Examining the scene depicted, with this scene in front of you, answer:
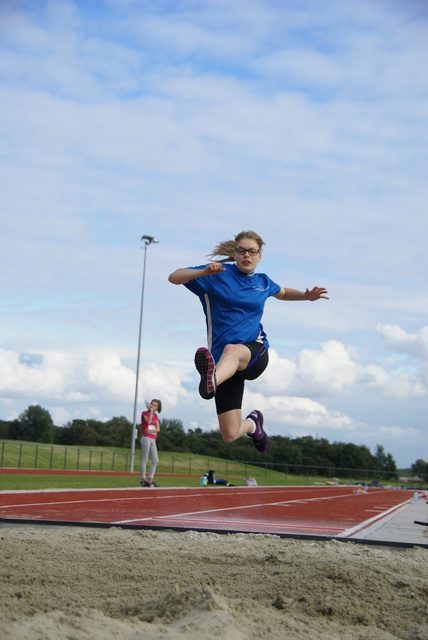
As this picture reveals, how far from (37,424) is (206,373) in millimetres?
73391

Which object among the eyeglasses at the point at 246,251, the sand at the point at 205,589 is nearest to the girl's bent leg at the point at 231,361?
the eyeglasses at the point at 246,251

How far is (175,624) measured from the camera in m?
2.71

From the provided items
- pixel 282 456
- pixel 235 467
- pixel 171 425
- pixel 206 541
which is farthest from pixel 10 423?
pixel 206 541

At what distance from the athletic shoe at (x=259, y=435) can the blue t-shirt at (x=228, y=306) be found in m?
0.81

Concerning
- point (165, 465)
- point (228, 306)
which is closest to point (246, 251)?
point (228, 306)

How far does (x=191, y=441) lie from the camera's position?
67.4 metres

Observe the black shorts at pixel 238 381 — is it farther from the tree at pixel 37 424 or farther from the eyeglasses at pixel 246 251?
the tree at pixel 37 424

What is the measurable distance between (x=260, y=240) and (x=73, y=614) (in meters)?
3.15

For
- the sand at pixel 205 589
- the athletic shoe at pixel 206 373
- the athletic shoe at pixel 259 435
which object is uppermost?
the athletic shoe at pixel 206 373

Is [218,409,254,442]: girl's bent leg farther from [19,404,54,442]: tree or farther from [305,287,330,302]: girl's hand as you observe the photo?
[19,404,54,442]: tree

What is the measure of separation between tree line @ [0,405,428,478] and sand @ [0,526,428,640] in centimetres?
5466

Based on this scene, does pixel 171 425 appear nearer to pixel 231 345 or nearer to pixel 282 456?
pixel 282 456

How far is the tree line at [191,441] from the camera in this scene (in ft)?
208

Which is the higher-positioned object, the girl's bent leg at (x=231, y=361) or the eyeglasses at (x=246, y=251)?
the eyeglasses at (x=246, y=251)
